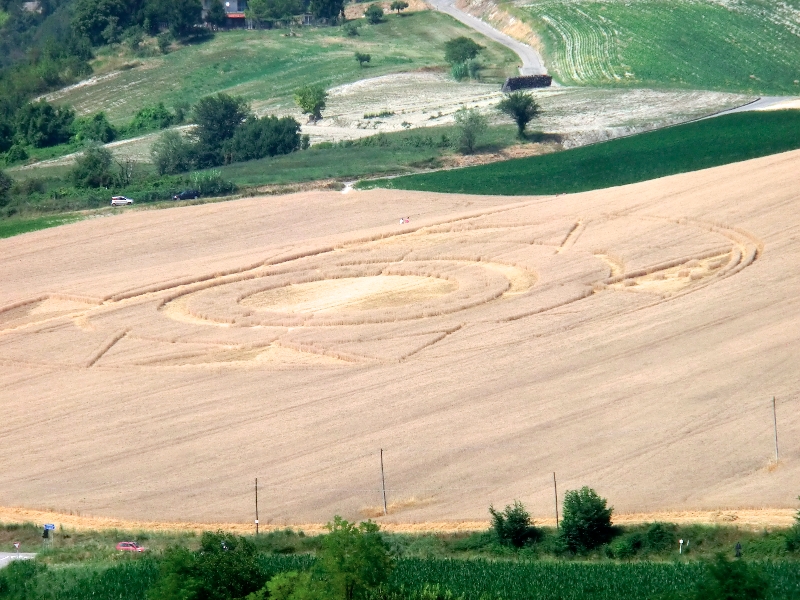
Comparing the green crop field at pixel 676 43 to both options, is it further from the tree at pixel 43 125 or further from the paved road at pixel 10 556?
the paved road at pixel 10 556

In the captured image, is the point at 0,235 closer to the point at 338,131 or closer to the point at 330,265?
the point at 330,265

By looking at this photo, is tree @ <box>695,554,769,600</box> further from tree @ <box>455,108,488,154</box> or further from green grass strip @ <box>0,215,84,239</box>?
tree @ <box>455,108,488,154</box>

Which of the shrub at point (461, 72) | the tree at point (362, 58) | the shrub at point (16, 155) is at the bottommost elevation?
the shrub at point (16, 155)

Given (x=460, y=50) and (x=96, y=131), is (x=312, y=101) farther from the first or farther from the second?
(x=460, y=50)

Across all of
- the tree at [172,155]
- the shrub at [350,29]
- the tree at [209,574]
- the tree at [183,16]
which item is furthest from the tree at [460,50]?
the tree at [209,574]

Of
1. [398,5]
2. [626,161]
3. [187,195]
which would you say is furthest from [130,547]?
[398,5]

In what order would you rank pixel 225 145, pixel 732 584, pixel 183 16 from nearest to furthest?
1. pixel 732 584
2. pixel 225 145
3. pixel 183 16
